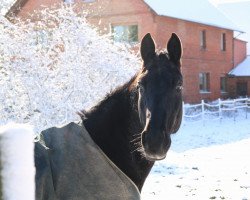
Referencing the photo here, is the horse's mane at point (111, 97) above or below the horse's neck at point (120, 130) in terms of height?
above

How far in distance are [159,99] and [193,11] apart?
26516 mm

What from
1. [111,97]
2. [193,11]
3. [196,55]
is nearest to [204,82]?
[196,55]

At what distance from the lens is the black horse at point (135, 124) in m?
2.73

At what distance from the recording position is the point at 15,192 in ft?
3.18

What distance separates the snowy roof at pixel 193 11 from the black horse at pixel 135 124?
20482mm

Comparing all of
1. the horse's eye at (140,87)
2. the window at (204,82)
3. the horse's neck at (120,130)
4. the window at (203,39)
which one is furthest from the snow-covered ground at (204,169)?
the window at (203,39)

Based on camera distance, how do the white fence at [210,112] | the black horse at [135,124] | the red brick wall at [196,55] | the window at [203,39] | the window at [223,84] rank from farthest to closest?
the window at [223,84] → the window at [203,39] → the red brick wall at [196,55] → the white fence at [210,112] → the black horse at [135,124]

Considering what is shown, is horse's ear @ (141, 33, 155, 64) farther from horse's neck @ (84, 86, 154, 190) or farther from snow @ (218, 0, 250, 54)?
snow @ (218, 0, 250, 54)

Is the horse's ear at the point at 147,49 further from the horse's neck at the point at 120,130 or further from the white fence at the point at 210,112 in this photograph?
the white fence at the point at 210,112

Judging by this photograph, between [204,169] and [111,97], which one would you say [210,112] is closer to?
[204,169]

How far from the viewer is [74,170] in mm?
2641

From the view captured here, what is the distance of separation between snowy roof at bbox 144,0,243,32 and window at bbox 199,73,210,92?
3442 millimetres

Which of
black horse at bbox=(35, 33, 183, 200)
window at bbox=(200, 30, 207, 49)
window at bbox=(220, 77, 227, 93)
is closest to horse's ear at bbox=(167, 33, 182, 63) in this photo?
black horse at bbox=(35, 33, 183, 200)

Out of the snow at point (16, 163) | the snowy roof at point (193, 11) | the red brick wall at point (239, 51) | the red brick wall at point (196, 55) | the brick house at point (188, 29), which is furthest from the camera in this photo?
the red brick wall at point (239, 51)
